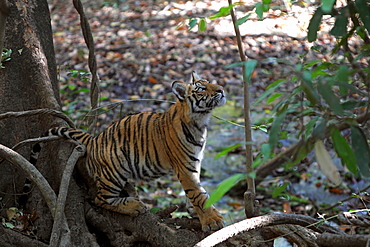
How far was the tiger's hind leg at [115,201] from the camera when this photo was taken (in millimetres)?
3281

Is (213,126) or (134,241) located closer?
(134,241)

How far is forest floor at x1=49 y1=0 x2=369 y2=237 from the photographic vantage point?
605 centimetres

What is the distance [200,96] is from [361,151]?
2.05m

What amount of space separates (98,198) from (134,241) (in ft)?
1.35

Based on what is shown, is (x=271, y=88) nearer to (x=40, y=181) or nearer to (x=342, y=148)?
(x=342, y=148)

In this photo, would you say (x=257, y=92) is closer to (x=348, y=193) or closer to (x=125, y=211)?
(x=348, y=193)

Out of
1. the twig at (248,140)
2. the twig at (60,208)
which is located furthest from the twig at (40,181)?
the twig at (248,140)

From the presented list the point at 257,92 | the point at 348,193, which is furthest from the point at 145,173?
the point at 257,92

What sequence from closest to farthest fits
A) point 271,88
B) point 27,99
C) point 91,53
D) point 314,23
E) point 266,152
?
point 266,152 → point 271,88 → point 314,23 → point 27,99 → point 91,53

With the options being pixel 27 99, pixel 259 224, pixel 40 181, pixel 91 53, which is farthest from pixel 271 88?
pixel 91 53

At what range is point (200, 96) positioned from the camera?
11.4 feet

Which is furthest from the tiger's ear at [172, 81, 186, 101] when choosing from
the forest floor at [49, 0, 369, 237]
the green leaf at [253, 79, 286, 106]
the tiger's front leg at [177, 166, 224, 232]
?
the forest floor at [49, 0, 369, 237]

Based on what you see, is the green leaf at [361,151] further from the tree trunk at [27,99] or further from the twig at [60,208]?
the tree trunk at [27,99]

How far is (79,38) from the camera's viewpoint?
9.43 m
